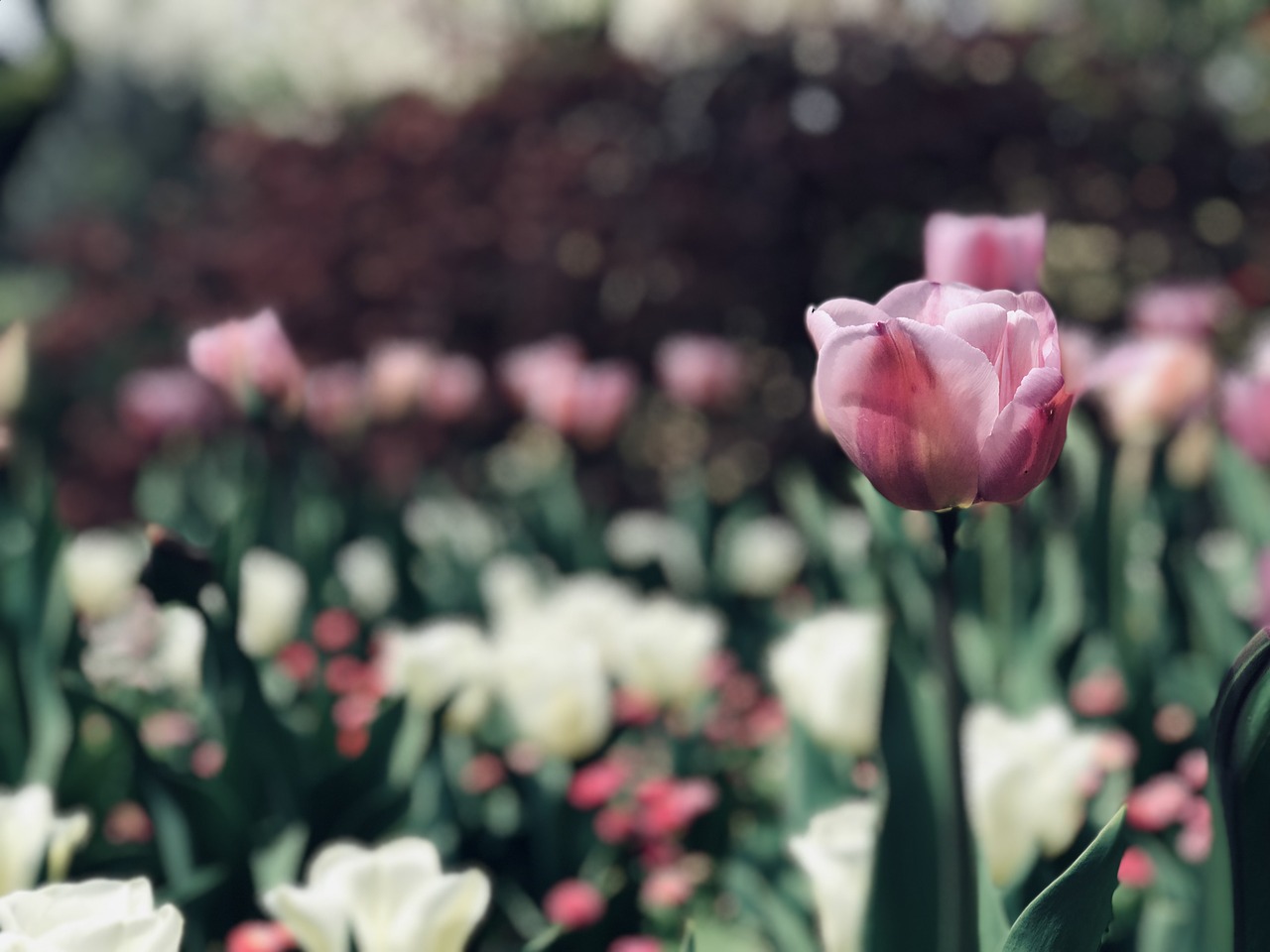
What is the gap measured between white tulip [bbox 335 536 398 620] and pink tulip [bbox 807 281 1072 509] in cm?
168

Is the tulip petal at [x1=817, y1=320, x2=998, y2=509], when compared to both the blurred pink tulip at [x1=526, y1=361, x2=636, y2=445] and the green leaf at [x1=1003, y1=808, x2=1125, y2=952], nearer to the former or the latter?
the green leaf at [x1=1003, y1=808, x2=1125, y2=952]

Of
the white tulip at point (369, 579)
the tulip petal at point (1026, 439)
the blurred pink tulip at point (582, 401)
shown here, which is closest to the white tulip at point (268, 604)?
the white tulip at point (369, 579)

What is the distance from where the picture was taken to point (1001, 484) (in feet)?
2.10

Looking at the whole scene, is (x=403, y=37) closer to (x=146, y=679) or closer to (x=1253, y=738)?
(x=146, y=679)

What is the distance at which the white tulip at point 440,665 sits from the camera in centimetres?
136

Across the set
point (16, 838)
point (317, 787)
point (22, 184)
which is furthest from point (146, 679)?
point (22, 184)

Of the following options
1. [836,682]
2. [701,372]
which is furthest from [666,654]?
[701,372]

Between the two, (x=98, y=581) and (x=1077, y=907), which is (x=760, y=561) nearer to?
(x=98, y=581)

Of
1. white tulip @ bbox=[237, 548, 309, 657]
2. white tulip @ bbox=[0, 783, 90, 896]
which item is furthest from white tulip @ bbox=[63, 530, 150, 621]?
white tulip @ bbox=[0, 783, 90, 896]

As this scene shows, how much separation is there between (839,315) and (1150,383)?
4.16ft

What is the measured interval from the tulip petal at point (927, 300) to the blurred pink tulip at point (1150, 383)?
1.13 m

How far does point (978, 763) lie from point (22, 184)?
13.8 metres

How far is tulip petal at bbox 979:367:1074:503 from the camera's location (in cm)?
62

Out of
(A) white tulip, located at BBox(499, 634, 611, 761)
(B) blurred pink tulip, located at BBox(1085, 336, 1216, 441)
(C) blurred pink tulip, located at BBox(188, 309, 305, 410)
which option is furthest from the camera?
(B) blurred pink tulip, located at BBox(1085, 336, 1216, 441)
